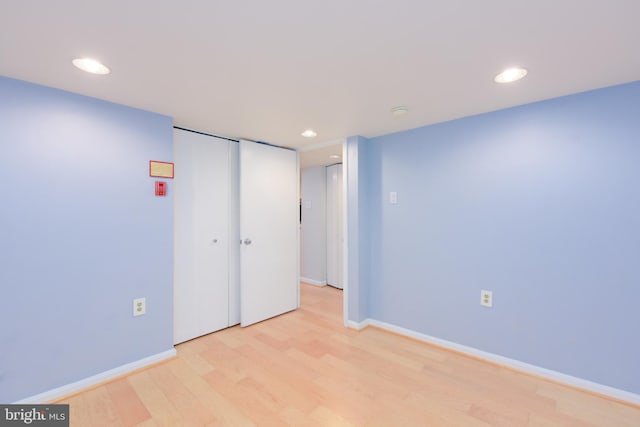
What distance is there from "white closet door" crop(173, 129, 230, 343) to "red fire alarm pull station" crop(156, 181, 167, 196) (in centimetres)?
23

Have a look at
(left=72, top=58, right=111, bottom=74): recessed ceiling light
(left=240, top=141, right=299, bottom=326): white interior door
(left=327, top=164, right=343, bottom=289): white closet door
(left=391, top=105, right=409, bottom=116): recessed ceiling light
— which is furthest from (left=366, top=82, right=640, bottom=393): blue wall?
(left=72, top=58, right=111, bottom=74): recessed ceiling light

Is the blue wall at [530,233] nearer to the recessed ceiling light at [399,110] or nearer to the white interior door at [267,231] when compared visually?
the recessed ceiling light at [399,110]

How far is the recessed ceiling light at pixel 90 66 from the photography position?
59.5 inches

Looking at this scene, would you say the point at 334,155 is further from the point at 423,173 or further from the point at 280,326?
the point at 280,326

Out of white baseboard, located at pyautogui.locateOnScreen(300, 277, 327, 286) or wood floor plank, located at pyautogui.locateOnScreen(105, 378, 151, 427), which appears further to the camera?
white baseboard, located at pyautogui.locateOnScreen(300, 277, 327, 286)

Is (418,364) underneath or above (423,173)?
underneath

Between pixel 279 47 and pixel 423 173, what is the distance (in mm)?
1876

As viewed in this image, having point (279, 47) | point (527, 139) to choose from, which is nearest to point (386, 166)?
point (527, 139)

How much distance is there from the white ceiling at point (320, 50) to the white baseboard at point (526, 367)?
2.05 m

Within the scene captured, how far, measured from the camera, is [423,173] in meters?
2.72

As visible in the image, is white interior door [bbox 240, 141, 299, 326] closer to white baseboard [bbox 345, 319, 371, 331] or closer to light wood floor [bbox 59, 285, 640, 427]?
light wood floor [bbox 59, 285, 640, 427]

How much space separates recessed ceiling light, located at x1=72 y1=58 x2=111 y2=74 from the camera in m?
1.51

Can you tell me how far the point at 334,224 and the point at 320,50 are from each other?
340cm

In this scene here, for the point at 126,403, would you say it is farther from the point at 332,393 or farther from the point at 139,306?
the point at 332,393
